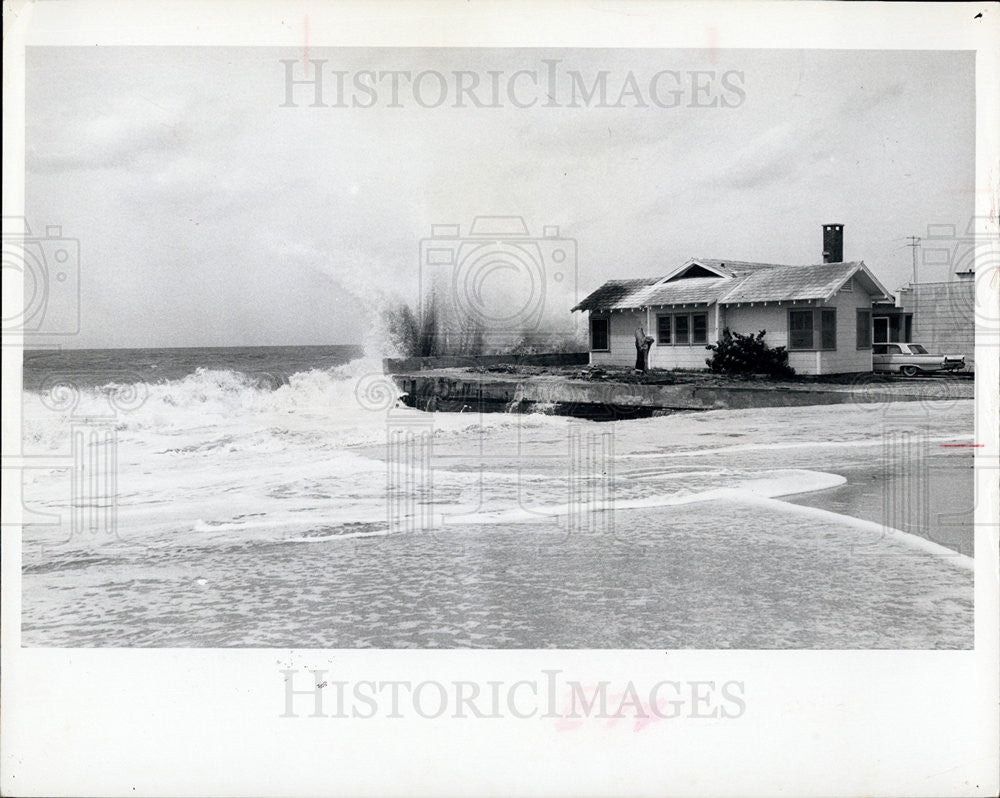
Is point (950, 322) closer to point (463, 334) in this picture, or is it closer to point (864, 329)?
point (864, 329)

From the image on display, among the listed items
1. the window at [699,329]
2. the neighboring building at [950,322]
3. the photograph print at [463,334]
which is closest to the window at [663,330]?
the window at [699,329]

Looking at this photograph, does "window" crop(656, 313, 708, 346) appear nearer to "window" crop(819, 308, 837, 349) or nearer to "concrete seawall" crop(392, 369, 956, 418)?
"concrete seawall" crop(392, 369, 956, 418)

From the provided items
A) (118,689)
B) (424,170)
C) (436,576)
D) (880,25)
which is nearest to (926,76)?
(880,25)

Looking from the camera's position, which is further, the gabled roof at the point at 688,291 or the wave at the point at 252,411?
the gabled roof at the point at 688,291

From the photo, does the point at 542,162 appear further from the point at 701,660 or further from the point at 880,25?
the point at 701,660

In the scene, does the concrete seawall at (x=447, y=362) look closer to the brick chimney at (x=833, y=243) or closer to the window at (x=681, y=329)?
the window at (x=681, y=329)
